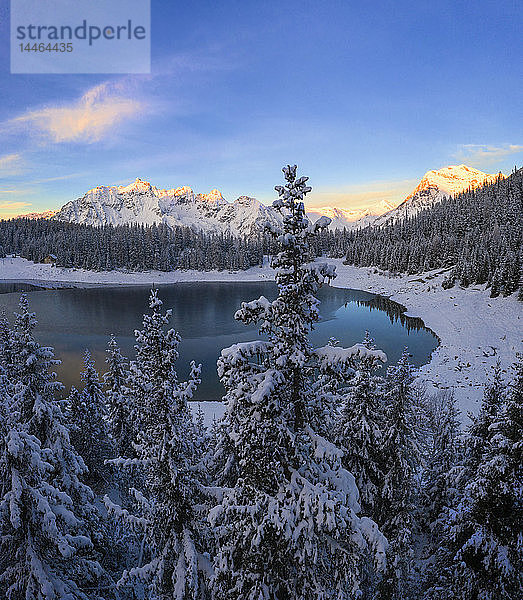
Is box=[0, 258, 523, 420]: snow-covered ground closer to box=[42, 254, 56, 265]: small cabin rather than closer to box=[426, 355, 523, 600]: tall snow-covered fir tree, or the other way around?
box=[42, 254, 56, 265]: small cabin

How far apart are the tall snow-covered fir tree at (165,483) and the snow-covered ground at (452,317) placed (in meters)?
20.4

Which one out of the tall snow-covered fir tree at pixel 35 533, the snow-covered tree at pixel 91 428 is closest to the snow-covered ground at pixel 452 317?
the snow-covered tree at pixel 91 428

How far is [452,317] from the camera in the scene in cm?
5931

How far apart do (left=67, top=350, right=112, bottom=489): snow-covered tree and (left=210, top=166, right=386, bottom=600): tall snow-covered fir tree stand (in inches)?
543

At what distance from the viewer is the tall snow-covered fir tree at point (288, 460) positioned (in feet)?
19.8

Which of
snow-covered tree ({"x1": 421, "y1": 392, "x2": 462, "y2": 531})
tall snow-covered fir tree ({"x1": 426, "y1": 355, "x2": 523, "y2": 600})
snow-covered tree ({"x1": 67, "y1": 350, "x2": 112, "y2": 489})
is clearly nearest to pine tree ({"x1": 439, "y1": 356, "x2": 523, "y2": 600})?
tall snow-covered fir tree ({"x1": 426, "y1": 355, "x2": 523, "y2": 600})

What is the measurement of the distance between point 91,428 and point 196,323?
4327 centimetres

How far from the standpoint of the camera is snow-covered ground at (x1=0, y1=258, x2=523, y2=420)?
34812 millimetres

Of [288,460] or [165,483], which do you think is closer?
[288,460]

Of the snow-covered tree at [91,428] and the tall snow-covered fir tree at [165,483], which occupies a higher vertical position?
the tall snow-covered fir tree at [165,483]

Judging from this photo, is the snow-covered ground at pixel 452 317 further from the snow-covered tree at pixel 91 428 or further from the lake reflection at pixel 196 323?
the snow-covered tree at pixel 91 428

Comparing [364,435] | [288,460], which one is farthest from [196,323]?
[288,460]

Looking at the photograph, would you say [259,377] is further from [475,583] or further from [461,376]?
[461,376]

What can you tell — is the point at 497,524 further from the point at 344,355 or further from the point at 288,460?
the point at 344,355
